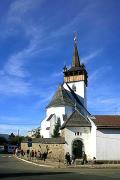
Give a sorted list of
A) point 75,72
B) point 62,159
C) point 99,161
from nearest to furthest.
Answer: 1. point 99,161
2. point 62,159
3. point 75,72

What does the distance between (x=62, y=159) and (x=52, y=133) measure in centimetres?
2843

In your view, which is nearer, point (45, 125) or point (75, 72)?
point (45, 125)

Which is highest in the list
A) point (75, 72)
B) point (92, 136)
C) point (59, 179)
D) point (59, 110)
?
point (75, 72)

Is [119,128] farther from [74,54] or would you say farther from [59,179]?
[74,54]

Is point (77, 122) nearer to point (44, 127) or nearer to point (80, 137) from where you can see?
point (80, 137)

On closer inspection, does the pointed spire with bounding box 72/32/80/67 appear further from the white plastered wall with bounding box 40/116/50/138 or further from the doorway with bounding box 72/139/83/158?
the doorway with bounding box 72/139/83/158

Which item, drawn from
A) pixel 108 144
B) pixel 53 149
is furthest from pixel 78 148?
pixel 53 149

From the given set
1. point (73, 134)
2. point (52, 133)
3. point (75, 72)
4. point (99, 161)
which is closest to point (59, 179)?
point (99, 161)

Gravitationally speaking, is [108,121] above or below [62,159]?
above

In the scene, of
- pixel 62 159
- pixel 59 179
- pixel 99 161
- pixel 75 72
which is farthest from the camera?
pixel 75 72

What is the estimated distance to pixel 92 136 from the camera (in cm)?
4728

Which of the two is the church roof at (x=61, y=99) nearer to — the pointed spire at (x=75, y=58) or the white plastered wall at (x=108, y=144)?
the pointed spire at (x=75, y=58)

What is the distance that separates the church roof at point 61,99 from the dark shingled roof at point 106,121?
29319mm

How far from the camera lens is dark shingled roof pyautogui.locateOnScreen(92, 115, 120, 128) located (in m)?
45.7
